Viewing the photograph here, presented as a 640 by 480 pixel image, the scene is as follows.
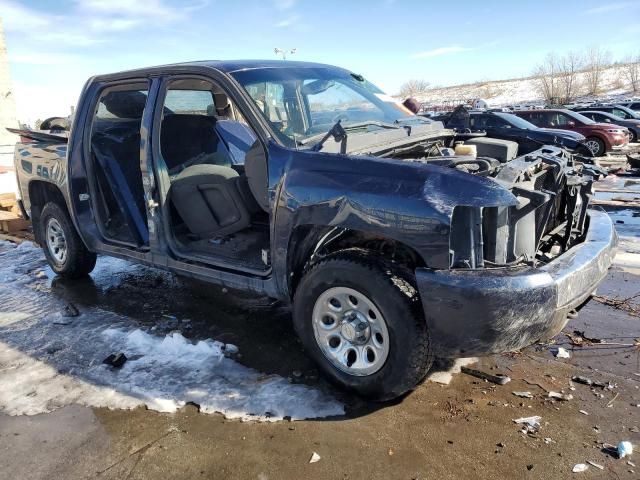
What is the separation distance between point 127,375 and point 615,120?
20602mm

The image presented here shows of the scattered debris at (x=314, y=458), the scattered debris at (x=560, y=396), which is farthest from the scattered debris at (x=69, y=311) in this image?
the scattered debris at (x=560, y=396)

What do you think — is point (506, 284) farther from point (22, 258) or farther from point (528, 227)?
point (22, 258)

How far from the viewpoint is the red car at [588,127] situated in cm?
1647

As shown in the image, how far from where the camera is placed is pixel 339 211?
2.79 meters

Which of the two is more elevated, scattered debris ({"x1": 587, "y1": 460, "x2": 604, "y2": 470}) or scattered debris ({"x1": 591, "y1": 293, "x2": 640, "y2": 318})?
scattered debris ({"x1": 587, "y1": 460, "x2": 604, "y2": 470})

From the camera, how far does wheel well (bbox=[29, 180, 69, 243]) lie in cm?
512

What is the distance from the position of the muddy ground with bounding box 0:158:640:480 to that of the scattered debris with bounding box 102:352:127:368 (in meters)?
0.47

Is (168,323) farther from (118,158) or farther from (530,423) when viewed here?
(530,423)

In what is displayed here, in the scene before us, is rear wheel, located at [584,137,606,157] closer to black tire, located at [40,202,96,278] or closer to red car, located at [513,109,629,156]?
red car, located at [513,109,629,156]

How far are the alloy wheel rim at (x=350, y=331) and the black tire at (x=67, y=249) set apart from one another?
3.16 metres

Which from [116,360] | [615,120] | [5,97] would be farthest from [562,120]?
[5,97]

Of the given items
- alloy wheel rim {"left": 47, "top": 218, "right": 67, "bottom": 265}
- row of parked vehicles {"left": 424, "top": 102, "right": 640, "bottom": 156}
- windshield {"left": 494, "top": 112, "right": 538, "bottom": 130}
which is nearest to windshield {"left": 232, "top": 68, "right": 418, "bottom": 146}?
A: alloy wheel rim {"left": 47, "top": 218, "right": 67, "bottom": 265}

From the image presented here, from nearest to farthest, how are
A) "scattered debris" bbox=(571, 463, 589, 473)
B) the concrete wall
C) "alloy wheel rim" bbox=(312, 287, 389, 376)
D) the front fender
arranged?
"scattered debris" bbox=(571, 463, 589, 473) → the front fender → "alloy wheel rim" bbox=(312, 287, 389, 376) → the concrete wall

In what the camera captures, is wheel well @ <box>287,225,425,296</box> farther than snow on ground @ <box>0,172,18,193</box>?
No
